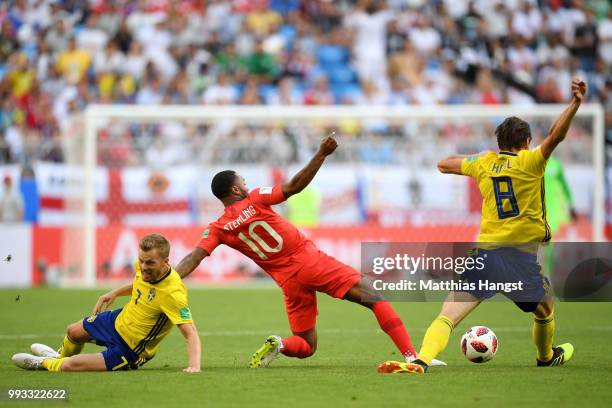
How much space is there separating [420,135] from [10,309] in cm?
876

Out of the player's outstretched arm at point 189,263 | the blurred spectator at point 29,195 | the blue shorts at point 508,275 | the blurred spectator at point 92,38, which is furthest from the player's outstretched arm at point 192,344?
the blurred spectator at point 92,38

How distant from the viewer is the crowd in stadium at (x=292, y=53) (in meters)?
24.2

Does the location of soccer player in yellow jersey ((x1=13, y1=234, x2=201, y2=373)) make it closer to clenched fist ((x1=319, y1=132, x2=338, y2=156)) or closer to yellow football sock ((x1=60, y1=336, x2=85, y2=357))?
yellow football sock ((x1=60, y1=336, x2=85, y2=357))

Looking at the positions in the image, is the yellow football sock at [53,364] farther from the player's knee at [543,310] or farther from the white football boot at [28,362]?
the player's knee at [543,310]

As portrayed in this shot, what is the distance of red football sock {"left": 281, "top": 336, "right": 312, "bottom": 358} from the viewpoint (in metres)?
8.72

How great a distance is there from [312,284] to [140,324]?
1.37m

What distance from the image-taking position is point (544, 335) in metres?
8.64

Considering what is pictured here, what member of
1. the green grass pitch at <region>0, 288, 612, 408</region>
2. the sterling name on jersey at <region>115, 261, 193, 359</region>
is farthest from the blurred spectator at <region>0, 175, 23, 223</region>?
the sterling name on jersey at <region>115, 261, 193, 359</region>

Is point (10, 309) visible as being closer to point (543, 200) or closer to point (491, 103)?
point (543, 200)

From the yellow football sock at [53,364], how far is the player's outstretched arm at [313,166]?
2180 mm

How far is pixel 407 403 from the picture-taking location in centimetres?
656

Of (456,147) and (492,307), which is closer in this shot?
(492,307)

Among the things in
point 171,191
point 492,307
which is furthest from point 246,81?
point 492,307

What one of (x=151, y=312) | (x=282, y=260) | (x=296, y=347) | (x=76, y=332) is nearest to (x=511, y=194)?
(x=282, y=260)
